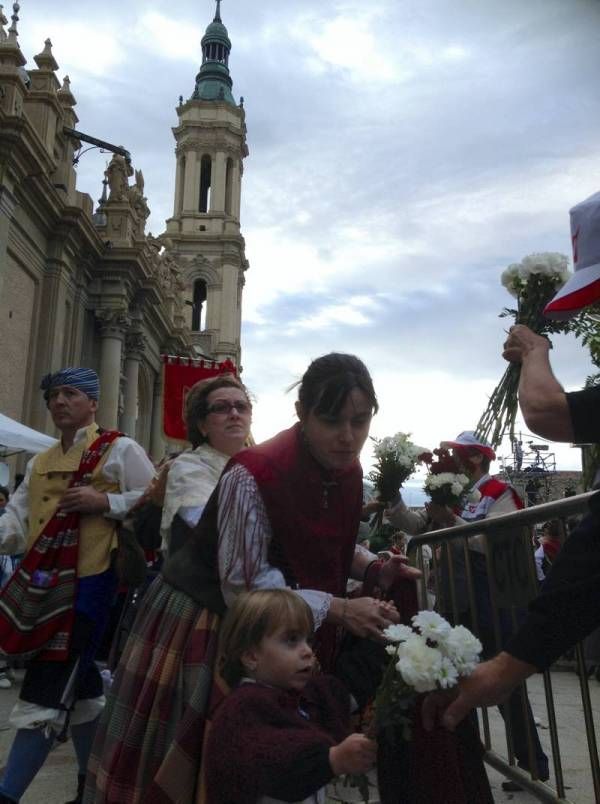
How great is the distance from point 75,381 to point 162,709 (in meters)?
1.92

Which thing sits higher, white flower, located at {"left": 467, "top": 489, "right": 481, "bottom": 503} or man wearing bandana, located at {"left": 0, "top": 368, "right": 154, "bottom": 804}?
white flower, located at {"left": 467, "top": 489, "right": 481, "bottom": 503}

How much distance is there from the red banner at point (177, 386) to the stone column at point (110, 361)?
17.8 m

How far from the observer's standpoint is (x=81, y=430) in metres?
3.83

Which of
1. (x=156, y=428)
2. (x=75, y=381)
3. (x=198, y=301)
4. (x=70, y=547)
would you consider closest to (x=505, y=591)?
(x=70, y=547)

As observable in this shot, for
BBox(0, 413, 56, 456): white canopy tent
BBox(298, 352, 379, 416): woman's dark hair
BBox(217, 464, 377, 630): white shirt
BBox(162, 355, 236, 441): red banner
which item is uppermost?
BBox(0, 413, 56, 456): white canopy tent

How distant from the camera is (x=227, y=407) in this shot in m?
3.15

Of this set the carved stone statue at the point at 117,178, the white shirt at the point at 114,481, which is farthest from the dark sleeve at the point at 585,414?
the carved stone statue at the point at 117,178

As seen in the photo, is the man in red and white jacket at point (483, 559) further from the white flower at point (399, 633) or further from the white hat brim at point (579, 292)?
the white flower at point (399, 633)

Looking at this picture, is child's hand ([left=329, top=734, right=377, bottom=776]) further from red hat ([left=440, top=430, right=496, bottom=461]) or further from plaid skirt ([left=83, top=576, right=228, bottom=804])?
red hat ([left=440, top=430, right=496, bottom=461])

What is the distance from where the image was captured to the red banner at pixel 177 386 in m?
5.29

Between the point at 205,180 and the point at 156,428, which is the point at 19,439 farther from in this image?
the point at 205,180

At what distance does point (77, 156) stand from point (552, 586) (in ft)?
74.4

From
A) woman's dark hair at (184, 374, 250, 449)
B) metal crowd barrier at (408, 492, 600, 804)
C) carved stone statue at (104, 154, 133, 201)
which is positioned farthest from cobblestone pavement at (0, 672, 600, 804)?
carved stone statue at (104, 154, 133, 201)

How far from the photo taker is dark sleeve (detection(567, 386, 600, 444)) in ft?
5.66
